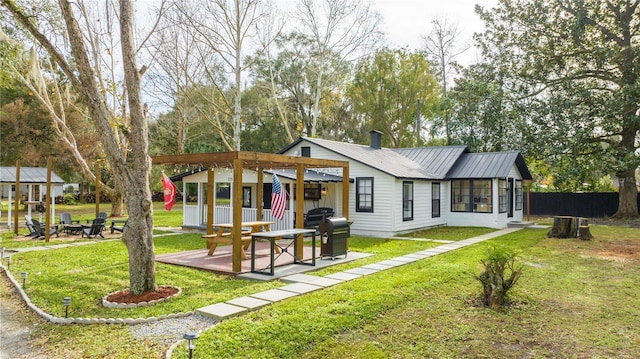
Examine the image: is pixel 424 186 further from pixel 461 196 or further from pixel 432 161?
pixel 432 161

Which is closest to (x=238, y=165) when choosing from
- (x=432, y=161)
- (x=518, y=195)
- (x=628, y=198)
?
(x=432, y=161)

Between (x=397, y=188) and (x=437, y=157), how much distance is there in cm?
515

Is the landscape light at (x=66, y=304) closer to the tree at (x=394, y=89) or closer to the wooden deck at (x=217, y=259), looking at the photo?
the wooden deck at (x=217, y=259)

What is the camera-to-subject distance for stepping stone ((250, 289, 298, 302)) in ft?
20.1

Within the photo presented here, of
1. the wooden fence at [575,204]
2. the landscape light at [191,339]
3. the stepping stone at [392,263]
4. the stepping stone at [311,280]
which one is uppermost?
the wooden fence at [575,204]

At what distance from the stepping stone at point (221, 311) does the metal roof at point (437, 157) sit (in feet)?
41.6

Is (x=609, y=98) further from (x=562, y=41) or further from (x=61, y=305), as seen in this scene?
(x=61, y=305)

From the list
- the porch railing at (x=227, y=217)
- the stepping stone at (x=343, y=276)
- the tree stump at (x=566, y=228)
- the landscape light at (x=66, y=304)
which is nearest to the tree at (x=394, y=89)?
the tree stump at (x=566, y=228)

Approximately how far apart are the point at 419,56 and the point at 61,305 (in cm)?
2959

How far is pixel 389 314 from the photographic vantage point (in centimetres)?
556

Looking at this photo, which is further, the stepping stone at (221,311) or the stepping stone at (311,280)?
the stepping stone at (311,280)

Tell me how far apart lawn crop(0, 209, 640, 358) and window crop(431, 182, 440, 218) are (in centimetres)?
769

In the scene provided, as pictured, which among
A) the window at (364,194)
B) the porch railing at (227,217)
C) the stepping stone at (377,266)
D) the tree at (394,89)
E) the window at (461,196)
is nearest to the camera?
the stepping stone at (377,266)

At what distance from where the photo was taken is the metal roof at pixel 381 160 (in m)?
15.0
